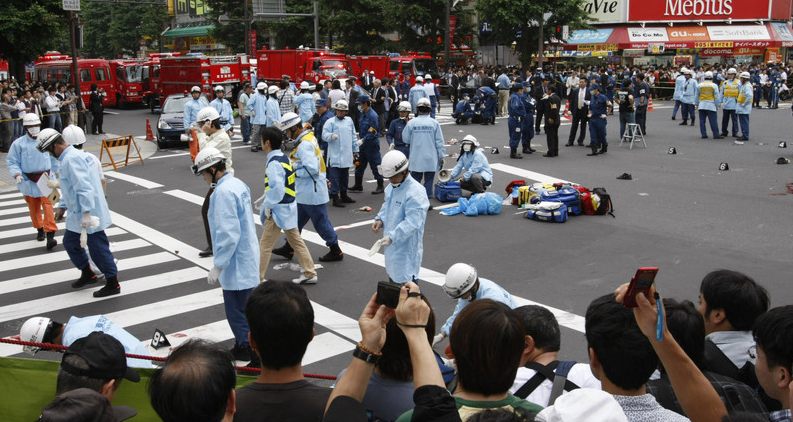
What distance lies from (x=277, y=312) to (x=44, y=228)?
30.9ft

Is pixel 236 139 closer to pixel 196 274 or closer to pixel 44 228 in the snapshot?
pixel 44 228

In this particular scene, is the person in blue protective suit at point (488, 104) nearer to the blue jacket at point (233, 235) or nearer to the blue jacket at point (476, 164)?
the blue jacket at point (476, 164)

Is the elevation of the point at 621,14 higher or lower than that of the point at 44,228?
higher

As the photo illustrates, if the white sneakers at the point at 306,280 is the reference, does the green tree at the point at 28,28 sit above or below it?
above

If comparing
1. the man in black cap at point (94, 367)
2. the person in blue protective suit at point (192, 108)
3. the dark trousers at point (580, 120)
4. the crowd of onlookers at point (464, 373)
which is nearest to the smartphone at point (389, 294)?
the crowd of onlookers at point (464, 373)

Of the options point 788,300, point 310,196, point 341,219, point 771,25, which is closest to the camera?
point 788,300

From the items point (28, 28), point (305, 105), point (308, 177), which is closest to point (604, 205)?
point (308, 177)

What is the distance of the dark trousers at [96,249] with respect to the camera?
8.77 metres

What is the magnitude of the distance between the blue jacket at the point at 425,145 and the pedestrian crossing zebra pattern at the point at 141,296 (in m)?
4.48

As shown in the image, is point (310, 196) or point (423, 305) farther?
point (310, 196)

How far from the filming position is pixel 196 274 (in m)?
10.0

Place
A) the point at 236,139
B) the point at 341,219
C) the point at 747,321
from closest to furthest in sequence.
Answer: the point at 747,321 → the point at 341,219 → the point at 236,139

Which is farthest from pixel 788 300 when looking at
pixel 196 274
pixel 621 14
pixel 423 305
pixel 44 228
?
pixel 621 14

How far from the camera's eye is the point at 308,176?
10.0 meters
